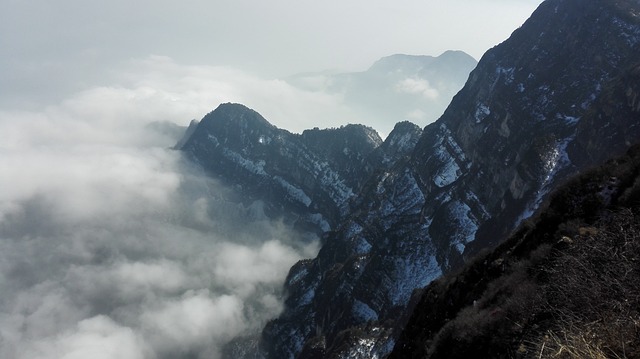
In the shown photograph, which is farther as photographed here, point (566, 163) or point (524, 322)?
point (566, 163)

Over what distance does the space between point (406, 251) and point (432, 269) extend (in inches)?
448

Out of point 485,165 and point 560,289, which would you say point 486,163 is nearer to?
point 485,165

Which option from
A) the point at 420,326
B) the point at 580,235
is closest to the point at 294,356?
the point at 420,326

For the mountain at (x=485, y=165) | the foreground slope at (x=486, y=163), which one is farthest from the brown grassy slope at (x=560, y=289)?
the foreground slope at (x=486, y=163)

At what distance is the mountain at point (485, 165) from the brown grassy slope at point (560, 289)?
47330mm

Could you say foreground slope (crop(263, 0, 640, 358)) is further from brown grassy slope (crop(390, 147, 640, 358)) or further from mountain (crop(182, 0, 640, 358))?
brown grassy slope (crop(390, 147, 640, 358))

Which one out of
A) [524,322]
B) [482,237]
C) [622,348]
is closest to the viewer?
[622,348]

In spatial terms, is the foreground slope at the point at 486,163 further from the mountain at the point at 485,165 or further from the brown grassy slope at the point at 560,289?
the brown grassy slope at the point at 560,289

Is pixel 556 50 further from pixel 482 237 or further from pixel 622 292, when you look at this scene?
pixel 622 292

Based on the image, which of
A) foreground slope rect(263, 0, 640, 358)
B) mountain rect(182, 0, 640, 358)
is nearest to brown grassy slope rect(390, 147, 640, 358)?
mountain rect(182, 0, 640, 358)

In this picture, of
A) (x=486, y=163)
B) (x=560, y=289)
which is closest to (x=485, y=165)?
(x=486, y=163)

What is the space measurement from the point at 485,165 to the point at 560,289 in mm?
100761

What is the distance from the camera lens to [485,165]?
10912 centimetres

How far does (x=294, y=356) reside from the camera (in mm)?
135000
